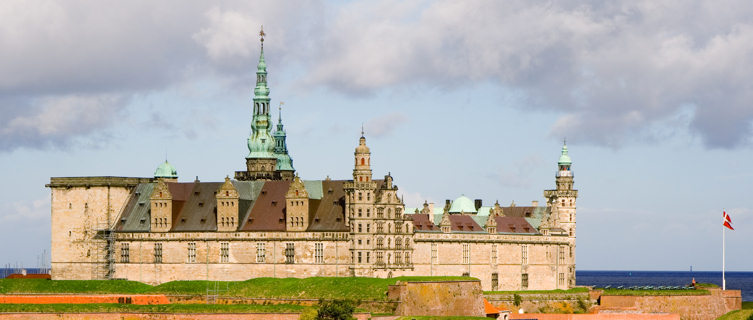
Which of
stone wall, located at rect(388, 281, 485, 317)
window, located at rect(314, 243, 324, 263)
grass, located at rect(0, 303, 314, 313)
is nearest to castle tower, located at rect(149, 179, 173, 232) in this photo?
window, located at rect(314, 243, 324, 263)

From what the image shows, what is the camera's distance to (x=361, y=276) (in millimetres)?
135500

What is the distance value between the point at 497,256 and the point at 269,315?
3923 cm

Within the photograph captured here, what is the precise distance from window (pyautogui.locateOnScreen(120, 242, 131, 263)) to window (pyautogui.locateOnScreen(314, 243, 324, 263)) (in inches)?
827

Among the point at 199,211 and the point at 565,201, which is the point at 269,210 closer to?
the point at 199,211

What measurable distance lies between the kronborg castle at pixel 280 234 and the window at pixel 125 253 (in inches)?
4.0

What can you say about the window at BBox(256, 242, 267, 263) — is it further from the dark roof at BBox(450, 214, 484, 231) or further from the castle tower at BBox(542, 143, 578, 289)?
the castle tower at BBox(542, 143, 578, 289)

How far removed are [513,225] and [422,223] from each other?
15014mm

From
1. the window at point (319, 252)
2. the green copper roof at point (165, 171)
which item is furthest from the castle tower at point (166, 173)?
the window at point (319, 252)

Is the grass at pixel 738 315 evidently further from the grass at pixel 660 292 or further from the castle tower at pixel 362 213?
the castle tower at pixel 362 213

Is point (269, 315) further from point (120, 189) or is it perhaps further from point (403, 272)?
point (120, 189)

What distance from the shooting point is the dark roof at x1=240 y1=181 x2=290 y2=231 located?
141375mm

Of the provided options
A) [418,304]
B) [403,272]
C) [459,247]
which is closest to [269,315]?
[418,304]

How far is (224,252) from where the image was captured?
468 ft

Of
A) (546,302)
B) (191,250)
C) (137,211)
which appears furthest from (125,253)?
(546,302)
